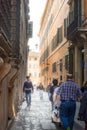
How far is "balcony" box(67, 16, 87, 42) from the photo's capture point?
27.2 metres

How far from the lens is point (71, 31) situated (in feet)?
97.1

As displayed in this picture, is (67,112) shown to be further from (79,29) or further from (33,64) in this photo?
(33,64)

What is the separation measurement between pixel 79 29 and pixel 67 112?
50.7 feet

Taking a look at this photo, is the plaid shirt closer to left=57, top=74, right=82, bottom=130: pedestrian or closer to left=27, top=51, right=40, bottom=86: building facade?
left=57, top=74, right=82, bottom=130: pedestrian

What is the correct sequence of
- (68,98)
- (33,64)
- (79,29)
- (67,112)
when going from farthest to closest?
(33,64)
(79,29)
(67,112)
(68,98)

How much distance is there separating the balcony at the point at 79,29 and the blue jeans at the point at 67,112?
15.3m

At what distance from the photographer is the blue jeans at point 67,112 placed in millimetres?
12031

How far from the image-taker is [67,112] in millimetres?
12133

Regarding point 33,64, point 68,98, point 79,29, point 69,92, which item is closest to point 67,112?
point 68,98

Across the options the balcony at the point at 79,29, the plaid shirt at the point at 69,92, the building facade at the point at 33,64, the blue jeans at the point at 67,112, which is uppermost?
the building facade at the point at 33,64

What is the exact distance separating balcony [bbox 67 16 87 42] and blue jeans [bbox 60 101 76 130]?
15265 mm

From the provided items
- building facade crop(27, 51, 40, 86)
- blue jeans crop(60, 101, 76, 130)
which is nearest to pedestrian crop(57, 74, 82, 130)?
blue jeans crop(60, 101, 76, 130)

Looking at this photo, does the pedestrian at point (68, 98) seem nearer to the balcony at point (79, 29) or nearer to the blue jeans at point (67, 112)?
the blue jeans at point (67, 112)

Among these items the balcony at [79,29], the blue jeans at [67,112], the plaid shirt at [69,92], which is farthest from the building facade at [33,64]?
the plaid shirt at [69,92]
